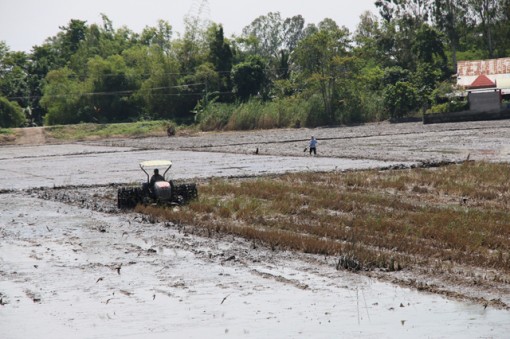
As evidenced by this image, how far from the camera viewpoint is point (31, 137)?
63.2 meters

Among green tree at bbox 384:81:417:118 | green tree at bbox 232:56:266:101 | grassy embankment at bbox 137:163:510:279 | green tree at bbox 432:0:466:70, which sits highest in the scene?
green tree at bbox 432:0:466:70

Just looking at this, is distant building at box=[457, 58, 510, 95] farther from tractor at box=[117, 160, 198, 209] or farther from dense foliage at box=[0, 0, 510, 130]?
tractor at box=[117, 160, 198, 209]

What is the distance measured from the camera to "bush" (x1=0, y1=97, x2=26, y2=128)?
67381 millimetres

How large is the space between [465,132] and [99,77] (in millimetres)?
39110

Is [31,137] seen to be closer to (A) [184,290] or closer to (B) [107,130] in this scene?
(B) [107,130]

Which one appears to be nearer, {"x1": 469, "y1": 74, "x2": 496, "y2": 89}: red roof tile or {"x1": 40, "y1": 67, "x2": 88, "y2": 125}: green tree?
{"x1": 469, "y1": 74, "x2": 496, "y2": 89}: red roof tile

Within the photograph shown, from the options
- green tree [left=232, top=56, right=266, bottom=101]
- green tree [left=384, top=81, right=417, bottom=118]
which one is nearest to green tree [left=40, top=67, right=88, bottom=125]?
green tree [left=232, top=56, right=266, bottom=101]

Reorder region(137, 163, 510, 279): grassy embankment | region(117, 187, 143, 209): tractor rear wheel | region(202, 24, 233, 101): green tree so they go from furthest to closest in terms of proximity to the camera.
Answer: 1. region(202, 24, 233, 101): green tree
2. region(117, 187, 143, 209): tractor rear wheel
3. region(137, 163, 510, 279): grassy embankment

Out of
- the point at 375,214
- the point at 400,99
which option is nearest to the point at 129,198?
the point at 375,214

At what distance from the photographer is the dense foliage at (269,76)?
6391 centimetres

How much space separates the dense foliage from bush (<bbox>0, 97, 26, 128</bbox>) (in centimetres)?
11

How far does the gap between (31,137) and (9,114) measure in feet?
20.2

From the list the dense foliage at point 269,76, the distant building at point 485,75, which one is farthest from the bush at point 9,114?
the distant building at point 485,75

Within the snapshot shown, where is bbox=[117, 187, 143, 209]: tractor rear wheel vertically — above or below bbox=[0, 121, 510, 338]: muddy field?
above
